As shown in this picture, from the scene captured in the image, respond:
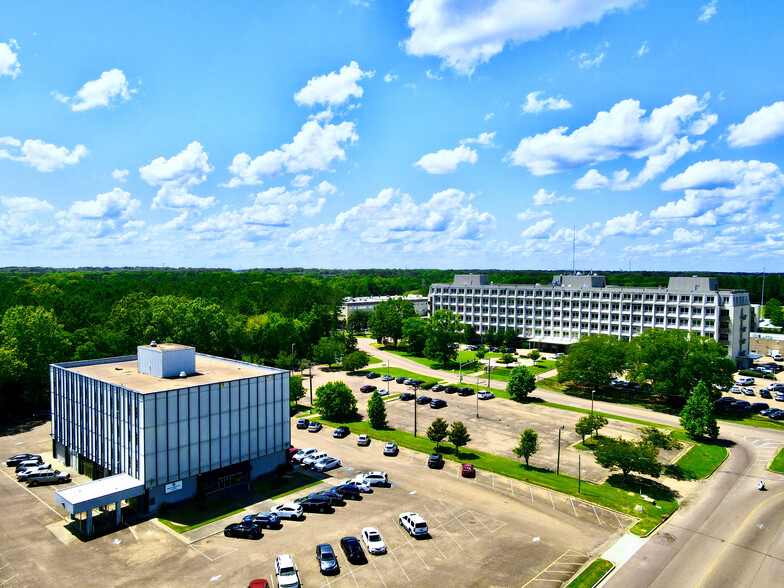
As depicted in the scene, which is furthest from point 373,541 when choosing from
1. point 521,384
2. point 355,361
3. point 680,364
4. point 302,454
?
point 355,361

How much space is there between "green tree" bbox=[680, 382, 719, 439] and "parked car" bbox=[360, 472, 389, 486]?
147ft

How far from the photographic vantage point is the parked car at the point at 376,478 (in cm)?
5391

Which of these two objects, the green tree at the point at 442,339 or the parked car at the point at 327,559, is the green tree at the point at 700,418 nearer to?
the parked car at the point at 327,559

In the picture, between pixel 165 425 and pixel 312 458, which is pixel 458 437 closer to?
pixel 312 458

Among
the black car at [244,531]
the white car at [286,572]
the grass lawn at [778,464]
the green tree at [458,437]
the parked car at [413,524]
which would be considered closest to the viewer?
the white car at [286,572]

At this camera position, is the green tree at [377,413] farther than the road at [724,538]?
Yes

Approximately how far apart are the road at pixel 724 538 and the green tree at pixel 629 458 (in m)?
4.82

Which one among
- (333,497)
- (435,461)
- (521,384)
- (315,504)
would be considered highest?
(521,384)

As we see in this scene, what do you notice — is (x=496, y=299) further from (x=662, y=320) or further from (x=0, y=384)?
(x=0, y=384)

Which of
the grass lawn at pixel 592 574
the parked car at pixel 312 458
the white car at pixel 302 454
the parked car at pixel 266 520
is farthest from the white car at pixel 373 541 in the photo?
the white car at pixel 302 454

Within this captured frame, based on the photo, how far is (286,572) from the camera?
118 feet

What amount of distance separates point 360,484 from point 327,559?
14.8 meters

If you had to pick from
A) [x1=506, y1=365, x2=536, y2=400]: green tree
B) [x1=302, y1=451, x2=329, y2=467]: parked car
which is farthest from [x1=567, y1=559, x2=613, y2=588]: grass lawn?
[x1=506, y1=365, x2=536, y2=400]: green tree

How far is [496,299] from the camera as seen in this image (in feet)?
497
